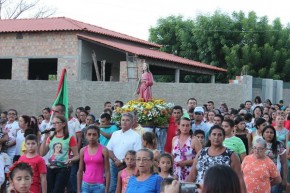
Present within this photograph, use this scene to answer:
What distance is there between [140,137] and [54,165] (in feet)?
4.59

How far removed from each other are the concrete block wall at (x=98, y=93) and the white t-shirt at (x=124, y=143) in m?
11.6

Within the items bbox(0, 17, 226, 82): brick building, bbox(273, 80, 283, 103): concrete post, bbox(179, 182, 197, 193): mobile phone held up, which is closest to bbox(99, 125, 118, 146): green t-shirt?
bbox(179, 182, 197, 193): mobile phone held up

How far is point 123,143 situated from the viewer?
338 inches

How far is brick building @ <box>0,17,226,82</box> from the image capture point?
25.3 meters

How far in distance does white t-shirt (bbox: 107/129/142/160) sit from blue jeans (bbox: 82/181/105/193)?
2.14 feet

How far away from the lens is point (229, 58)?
→ 119ft

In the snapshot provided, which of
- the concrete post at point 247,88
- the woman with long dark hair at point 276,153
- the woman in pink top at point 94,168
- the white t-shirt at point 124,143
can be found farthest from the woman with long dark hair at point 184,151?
the concrete post at point 247,88

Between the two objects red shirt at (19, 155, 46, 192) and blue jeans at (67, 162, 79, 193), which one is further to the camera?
blue jeans at (67, 162, 79, 193)

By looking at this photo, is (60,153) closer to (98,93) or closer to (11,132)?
(11,132)

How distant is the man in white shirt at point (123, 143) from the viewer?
8539mm

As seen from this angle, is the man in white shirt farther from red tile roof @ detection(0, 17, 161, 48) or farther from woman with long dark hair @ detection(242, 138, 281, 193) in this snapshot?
red tile roof @ detection(0, 17, 161, 48)

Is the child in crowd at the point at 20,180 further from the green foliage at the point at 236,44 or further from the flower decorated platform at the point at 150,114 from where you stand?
the green foliage at the point at 236,44

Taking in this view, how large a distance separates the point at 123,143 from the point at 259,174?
7.27 feet

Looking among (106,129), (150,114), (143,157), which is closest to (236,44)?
(150,114)
